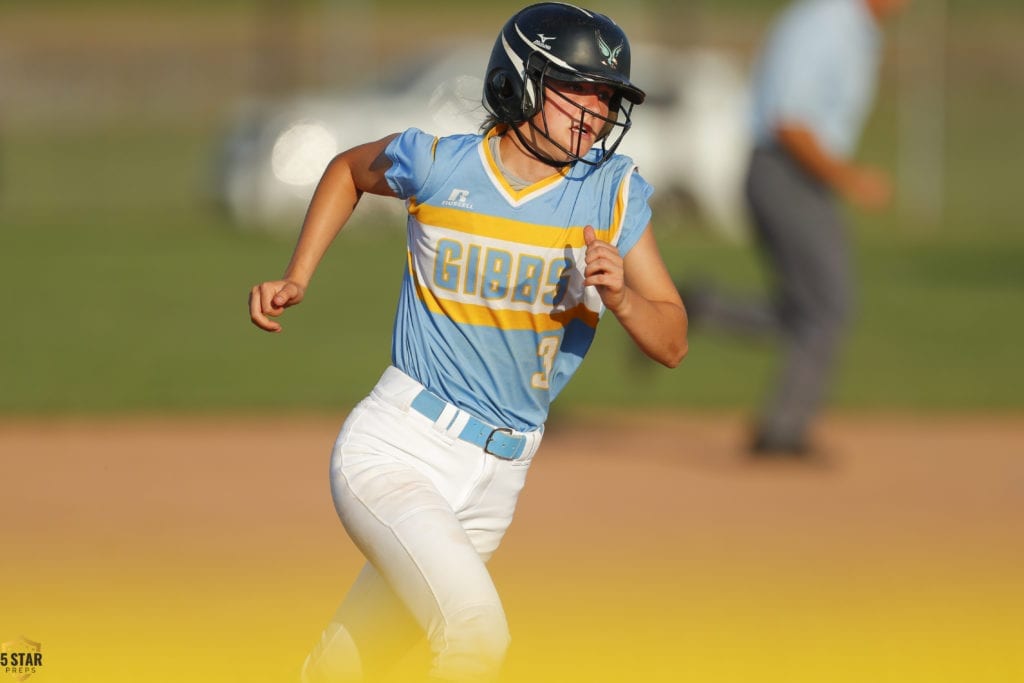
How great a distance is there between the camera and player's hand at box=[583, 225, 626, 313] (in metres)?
3.83

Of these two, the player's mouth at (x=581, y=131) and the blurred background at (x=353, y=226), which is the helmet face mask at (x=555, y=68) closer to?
the player's mouth at (x=581, y=131)

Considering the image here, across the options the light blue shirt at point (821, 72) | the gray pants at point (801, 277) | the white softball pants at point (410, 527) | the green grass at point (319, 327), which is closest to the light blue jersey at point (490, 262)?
the white softball pants at point (410, 527)

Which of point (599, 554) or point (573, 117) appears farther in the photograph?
point (599, 554)

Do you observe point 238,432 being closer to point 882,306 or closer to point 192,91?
point 882,306

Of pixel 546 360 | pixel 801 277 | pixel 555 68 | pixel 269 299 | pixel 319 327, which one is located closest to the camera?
pixel 269 299

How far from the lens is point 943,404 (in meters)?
11.4

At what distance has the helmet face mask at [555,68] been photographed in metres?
4.19

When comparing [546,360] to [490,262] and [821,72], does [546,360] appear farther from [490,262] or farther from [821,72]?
[821,72]

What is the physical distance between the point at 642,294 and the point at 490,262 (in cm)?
41

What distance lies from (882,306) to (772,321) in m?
7.97

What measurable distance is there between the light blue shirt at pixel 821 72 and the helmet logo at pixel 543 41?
4.63m

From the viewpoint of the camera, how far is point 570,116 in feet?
14.0

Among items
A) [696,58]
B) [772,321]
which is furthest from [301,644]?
[696,58]

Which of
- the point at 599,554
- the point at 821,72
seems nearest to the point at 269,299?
the point at 599,554
